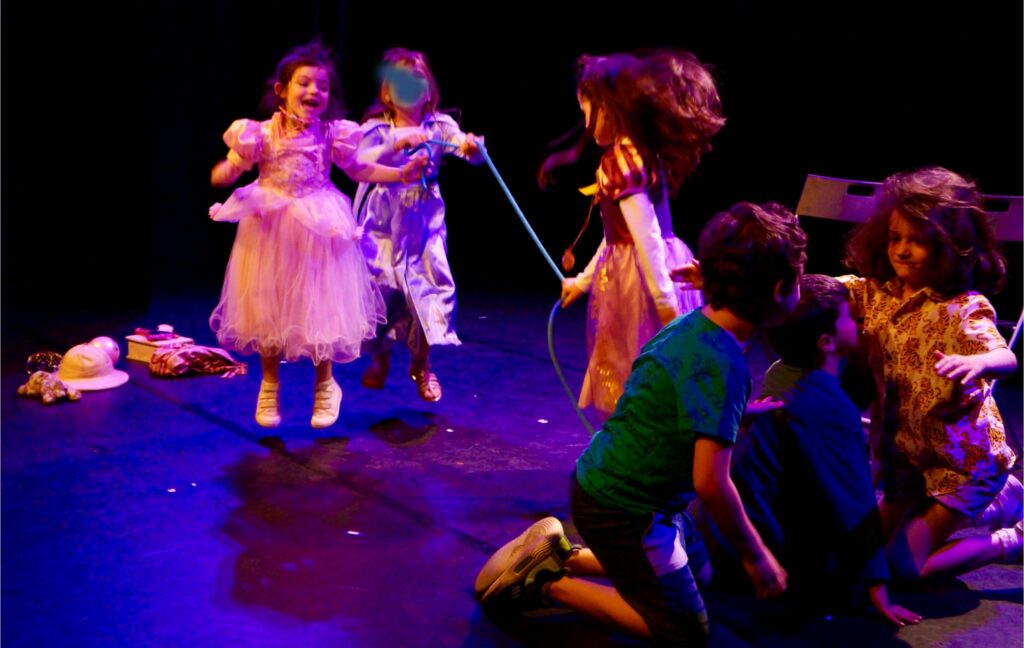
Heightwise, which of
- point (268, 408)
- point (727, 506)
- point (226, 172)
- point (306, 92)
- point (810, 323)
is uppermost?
point (306, 92)

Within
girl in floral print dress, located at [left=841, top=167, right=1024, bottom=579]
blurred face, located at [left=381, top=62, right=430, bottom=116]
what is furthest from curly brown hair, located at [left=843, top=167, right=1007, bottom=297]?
blurred face, located at [left=381, top=62, right=430, bottom=116]

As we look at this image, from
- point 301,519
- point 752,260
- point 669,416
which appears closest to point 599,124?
point 752,260

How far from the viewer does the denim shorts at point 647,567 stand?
1.98 meters

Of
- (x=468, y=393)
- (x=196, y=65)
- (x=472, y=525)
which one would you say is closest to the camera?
(x=472, y=525)

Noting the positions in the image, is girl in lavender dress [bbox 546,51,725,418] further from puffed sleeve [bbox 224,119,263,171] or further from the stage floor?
puffed sleeve [bbox 224,119,263,171]

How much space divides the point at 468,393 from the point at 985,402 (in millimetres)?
2052

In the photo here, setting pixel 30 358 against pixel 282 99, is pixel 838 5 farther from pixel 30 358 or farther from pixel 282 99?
pixel 30 358

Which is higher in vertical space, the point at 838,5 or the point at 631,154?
the point at 838,5

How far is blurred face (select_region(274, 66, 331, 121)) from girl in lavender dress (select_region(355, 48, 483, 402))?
239 mm

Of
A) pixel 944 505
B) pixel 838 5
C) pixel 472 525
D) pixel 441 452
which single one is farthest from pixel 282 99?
pixel 838 5

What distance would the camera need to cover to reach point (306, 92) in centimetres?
325

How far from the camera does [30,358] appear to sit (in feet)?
13.2

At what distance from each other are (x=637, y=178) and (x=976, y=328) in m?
0.88

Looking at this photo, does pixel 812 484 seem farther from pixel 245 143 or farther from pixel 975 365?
pixel 245 143
